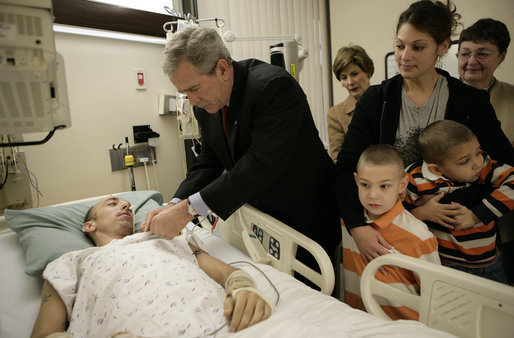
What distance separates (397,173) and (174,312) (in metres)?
0.94

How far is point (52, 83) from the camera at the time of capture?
2.47ft

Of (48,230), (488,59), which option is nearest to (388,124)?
(488,59)

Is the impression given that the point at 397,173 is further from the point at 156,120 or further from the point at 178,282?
the point at 156,120

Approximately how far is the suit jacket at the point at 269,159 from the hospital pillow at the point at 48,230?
560 mm

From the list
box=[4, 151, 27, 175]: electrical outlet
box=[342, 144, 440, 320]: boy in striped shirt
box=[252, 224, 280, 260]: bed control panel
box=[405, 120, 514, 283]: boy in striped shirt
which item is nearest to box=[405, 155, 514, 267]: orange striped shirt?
box=[405, 120, 514, 283]: boy in striped shirt

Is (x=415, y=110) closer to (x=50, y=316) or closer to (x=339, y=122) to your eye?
(x=339, y=122)

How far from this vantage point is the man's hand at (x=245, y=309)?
96 centimetres

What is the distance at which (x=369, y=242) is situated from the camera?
1179 millimetres

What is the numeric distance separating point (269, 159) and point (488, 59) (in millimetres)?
1612

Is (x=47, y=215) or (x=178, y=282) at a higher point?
(x=47, y=215)

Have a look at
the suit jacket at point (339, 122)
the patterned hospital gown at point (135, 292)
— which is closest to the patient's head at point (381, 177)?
the patterned hospital gown at point (135, 292)

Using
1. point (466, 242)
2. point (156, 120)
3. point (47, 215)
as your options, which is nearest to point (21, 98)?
point (47, 215)

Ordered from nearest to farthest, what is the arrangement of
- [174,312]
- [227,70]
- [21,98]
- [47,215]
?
[21,98] < [174,312] < [227,70] < [47,215]

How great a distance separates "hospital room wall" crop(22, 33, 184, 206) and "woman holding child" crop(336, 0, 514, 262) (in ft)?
5.76
